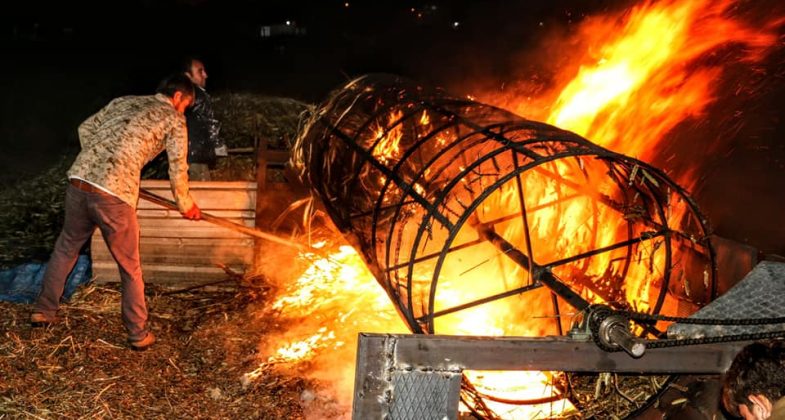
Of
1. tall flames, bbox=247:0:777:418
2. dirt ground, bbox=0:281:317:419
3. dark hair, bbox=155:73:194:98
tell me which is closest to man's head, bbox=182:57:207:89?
dark hair, bbox=155:73:194:98

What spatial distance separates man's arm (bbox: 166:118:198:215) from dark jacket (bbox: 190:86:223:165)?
2103 mm

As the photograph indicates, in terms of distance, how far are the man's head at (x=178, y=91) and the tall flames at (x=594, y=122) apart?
6.80 feet

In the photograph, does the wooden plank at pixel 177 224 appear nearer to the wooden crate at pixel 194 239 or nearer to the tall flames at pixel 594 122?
the wooden crate at pixel 194 239

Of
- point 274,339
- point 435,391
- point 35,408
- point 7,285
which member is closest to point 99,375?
point 35,408

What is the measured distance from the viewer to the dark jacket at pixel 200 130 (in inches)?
330

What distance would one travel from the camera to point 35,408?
16.1 ft

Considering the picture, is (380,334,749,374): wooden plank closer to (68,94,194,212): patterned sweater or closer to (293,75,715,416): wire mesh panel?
(293,75,715,416): wire mesh panel

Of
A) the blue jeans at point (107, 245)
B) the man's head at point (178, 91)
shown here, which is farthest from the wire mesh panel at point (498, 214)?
the blue jeans at point (107, 245)

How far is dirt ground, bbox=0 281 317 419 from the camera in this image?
513cm

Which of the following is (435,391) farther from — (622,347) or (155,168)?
(155,168)

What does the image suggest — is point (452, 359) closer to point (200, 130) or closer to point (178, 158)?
point (178, 158)

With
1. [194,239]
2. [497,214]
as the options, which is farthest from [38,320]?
[497,214]

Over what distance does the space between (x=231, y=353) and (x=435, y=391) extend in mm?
3385

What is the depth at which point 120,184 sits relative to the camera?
578 cm
